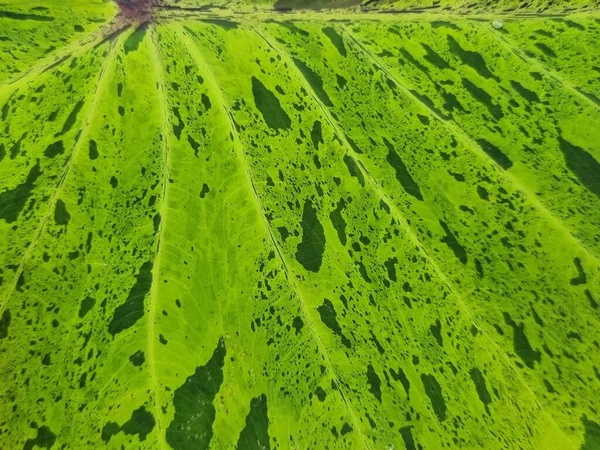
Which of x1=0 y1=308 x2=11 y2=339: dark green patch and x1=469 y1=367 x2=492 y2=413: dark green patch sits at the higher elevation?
x1=0 y1=308 x2=11 y2=339: dark green patch

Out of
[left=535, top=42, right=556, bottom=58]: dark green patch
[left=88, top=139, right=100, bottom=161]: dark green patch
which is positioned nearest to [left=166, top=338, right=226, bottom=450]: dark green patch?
[left=88, top=139, right=100, bottom=161]: dark green patch

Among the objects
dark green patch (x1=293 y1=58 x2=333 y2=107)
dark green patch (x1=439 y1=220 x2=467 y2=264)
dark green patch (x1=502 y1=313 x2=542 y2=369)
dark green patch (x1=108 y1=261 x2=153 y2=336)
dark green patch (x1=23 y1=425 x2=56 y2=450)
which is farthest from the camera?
dark green patch (x1=293 y1=58 x2=333 y2=107)

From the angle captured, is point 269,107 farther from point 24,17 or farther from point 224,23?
point 24,17

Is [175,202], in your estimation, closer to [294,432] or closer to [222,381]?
[222,381]

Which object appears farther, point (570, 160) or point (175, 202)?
point (570, 160)

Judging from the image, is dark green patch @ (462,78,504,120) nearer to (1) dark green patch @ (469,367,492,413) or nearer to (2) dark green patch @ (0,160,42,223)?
(1) dark green patch @ (469,367,492,413)

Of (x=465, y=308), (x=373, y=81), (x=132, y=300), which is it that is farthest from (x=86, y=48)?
(x=465, y=308)

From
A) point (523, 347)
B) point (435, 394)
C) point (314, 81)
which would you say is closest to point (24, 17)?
point (314, 81)
